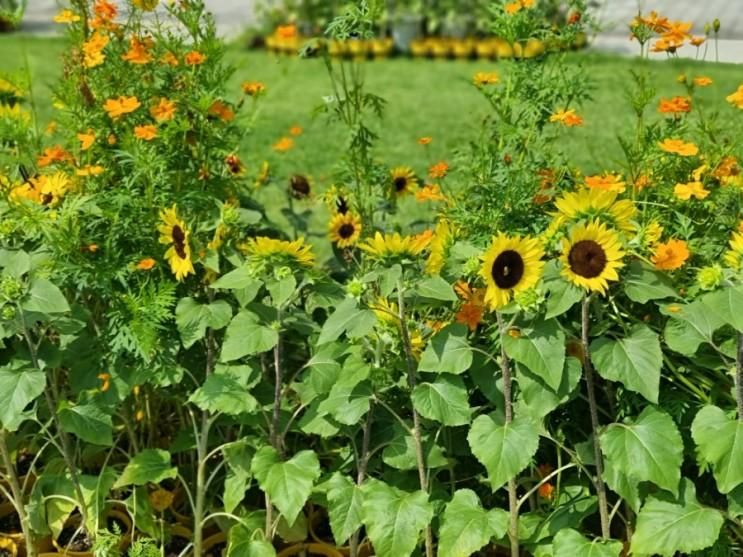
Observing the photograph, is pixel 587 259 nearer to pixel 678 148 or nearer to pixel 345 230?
pixel 678 148

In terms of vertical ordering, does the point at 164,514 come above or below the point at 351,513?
below

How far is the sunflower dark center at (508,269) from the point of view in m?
1.93

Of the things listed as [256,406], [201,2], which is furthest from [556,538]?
[201,2]

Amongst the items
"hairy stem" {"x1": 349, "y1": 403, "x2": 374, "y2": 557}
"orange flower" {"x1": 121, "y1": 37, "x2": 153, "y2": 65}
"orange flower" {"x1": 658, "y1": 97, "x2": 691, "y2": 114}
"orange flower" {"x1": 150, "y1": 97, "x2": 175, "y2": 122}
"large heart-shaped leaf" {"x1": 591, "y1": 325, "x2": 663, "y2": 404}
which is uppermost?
"orange flower" {"x1": 121, "y1": 37, "x2": 153, "y2": 65}

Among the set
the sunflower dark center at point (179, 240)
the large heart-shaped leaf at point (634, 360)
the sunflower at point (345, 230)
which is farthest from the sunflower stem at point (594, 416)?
the sunflower dark center at point (179, 240)

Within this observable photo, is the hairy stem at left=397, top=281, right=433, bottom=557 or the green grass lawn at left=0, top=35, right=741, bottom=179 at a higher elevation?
the hairy stem at left=397, top=281, right=433, bottom=557

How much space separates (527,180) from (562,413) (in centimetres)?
51

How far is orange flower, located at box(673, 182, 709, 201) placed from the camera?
2.14m

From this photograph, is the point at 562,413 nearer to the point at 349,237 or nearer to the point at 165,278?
the point at 349,237

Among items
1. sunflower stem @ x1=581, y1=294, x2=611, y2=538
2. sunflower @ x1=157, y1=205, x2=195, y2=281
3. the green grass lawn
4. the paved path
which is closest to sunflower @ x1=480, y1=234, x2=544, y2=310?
sunflower stem @ x1=581, y1=294, x2=611, y2=538

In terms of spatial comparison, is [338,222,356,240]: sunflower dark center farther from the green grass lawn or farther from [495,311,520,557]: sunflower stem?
the green grass lawn

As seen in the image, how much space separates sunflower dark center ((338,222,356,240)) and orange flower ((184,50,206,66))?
530mm

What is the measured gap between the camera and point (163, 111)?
2.34 m

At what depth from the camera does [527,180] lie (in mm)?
2287
